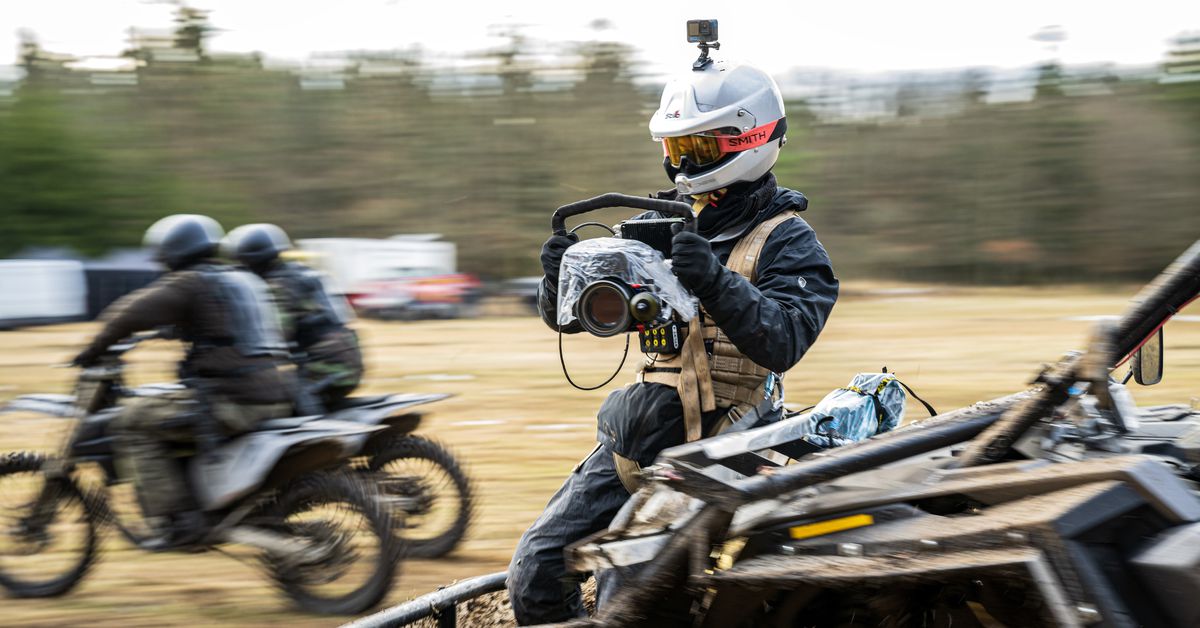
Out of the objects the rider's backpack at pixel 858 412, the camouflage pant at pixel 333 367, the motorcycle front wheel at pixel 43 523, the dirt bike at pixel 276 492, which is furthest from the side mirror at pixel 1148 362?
the motorcycle front wheel at pixel 43 523

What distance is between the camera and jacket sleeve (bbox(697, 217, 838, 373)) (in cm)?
275

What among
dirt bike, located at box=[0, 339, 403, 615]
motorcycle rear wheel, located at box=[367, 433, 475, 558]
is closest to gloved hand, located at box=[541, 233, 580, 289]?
dirt bike, located at box=[0, 339, 403, 615]

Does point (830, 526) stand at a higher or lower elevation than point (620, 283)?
lower

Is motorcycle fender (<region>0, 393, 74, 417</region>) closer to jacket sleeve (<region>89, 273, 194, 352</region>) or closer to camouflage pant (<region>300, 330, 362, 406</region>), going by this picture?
jacket sleeve (<region>89, 273, 194, 352</region>)

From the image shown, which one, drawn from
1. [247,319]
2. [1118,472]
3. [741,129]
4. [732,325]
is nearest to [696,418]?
[732,325]

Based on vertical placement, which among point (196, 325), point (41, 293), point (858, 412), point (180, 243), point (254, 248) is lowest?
point (41, 293)

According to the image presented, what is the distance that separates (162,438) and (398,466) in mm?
1152

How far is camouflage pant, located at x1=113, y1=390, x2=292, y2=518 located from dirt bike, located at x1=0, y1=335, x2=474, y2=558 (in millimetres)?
139

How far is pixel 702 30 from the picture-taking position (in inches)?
126

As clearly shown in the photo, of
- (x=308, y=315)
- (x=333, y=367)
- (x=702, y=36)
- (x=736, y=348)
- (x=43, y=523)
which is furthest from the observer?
(x=308, y=315)

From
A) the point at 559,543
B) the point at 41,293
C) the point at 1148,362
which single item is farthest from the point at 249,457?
the point at 41,293

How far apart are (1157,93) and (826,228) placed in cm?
700

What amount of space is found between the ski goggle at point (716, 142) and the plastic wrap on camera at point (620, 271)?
0.45 meters

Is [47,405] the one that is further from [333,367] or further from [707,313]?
[707,313]
